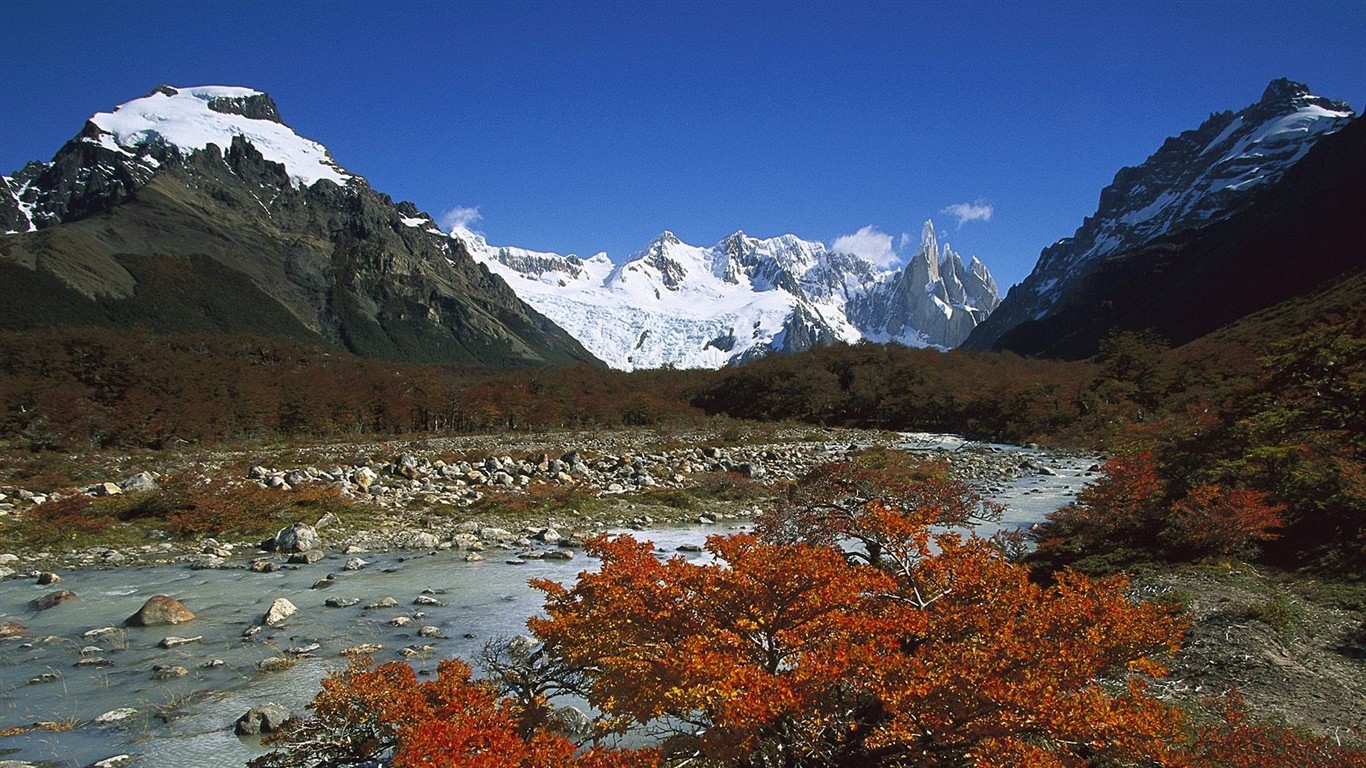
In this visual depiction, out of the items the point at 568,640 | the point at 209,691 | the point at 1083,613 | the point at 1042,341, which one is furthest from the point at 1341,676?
the point at 1042,341

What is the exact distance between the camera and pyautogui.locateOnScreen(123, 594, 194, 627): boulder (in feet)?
36.7

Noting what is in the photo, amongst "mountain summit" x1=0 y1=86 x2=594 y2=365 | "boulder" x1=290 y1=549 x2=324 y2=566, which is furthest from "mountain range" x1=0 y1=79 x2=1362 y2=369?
"boulder" x1=290 y1=549 x2=324 y2=566

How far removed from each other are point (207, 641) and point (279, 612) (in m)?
1.16

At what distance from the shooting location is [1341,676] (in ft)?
25.0

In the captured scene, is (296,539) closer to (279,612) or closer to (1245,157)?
(279,612)

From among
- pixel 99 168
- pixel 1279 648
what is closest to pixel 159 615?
pixel 1279 648

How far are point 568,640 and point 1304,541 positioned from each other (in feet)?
46.0

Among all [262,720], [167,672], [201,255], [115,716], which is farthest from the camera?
[201,255]

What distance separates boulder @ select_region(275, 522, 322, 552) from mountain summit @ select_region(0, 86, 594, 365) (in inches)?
4495

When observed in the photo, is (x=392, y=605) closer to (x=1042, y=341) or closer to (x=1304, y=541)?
(x=1304, y=541)

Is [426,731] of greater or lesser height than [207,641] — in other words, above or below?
above

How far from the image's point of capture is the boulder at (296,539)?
16.9 metres

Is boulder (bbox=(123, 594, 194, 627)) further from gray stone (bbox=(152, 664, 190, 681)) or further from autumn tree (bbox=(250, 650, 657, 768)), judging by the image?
autumn tree (bbox=(250, 650, 657, 768))

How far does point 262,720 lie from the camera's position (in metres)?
7.64
